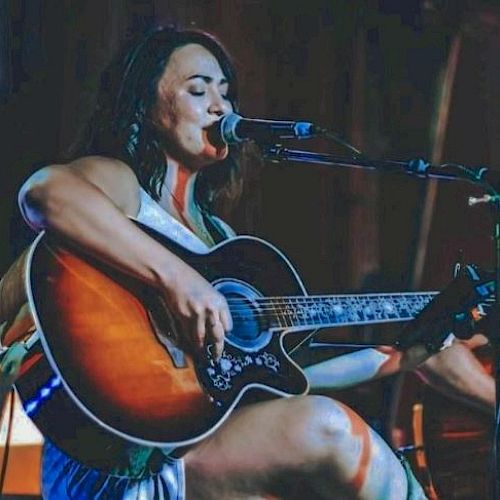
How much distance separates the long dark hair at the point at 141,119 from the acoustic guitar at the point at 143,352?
11cm

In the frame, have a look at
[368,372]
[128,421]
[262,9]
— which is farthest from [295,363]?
[262,9]

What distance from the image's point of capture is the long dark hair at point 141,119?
178 cm

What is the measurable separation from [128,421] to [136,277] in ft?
0.79

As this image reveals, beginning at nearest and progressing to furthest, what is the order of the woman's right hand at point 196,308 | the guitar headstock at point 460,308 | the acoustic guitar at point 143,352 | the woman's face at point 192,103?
the acoustic guitar at point 143,352, the woman's right hand at point 196,308, the woman's face at point 192,103, the guitar headstock at point 460,308

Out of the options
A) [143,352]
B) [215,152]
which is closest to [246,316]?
[143,352]

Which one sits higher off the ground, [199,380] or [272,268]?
[272,268]

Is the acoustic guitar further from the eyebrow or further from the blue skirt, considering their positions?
the eyebrow

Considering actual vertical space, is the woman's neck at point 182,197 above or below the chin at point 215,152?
below

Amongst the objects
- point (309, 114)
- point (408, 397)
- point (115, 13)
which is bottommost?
point (408, 397)

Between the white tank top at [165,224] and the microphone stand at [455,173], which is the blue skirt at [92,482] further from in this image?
the microphone stand at [455,173]

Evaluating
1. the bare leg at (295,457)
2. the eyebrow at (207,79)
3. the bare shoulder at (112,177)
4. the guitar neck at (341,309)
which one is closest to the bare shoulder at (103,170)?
the bare shoulder at (112,177)

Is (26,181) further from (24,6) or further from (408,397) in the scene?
(408,397)

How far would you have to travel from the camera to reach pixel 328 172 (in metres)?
1.95

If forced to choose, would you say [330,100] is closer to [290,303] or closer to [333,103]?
[333,103]
